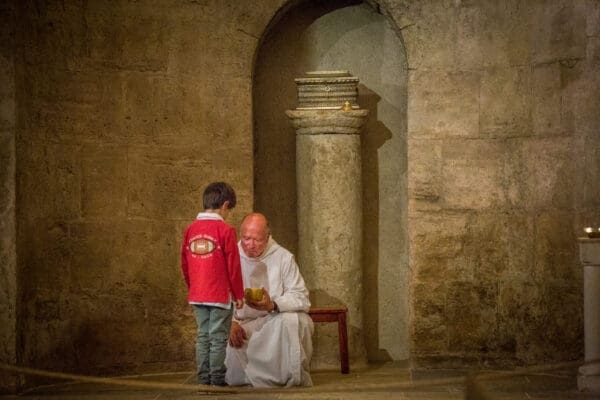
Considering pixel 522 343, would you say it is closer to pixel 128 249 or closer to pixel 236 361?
pixel 236 361

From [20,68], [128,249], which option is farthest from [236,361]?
[20,68]

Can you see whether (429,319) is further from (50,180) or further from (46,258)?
(50,180)

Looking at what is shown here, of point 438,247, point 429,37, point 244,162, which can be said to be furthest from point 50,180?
point 429,37

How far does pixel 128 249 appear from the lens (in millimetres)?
8078

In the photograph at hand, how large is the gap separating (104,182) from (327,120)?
2.01 meters

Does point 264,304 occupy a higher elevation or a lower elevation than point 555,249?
lower

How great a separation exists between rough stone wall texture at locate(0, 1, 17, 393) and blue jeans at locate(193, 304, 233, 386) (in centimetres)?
163

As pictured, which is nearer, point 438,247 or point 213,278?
point 213,278

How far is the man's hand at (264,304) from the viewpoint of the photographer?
688cm

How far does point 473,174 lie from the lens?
27.2 feet

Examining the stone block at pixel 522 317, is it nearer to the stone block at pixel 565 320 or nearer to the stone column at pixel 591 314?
the stone block at pixel 565 320

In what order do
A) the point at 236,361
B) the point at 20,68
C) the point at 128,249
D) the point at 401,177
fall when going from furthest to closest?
the point at 401,177
the point at 128,249
the point at 20,68
the point at 236,361

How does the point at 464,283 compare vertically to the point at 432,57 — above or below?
below

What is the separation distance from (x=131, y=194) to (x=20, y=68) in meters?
1.40
